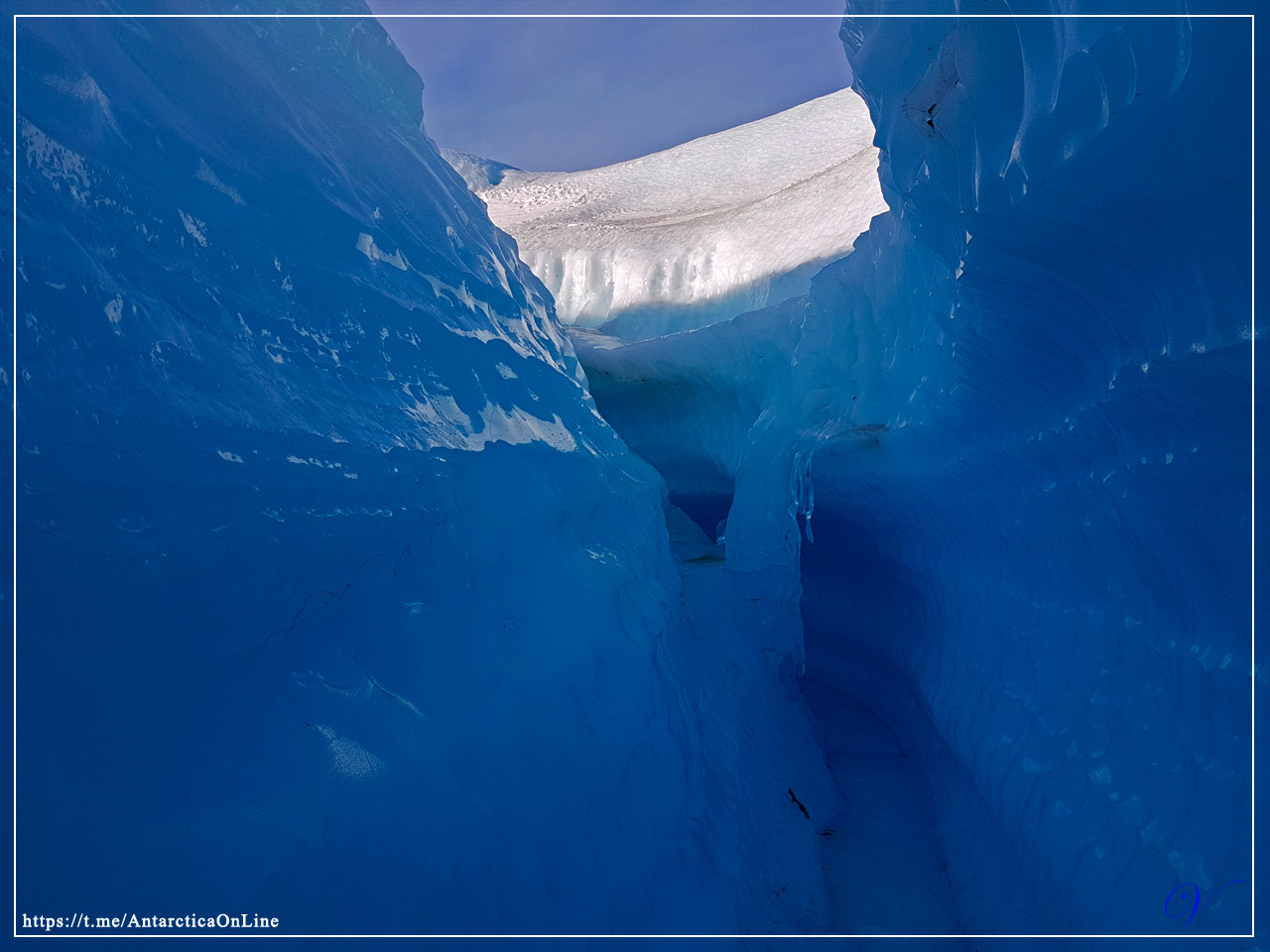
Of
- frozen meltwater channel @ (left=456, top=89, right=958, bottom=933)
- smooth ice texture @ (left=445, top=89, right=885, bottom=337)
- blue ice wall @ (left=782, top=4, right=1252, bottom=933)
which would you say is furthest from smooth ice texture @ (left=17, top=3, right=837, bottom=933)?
smooth ice texture @ (left=445, top=89, right=885, bottom=337)

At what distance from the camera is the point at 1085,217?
1.72 m

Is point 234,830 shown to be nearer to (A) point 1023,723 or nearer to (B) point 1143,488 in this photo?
(B) point 1143,488

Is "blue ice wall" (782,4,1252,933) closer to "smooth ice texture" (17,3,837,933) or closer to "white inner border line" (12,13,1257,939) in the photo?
"white inner border line" (12,13,1257,939)

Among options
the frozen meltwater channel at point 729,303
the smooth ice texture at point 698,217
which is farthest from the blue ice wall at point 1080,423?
the smooth ice texture at point 698,217

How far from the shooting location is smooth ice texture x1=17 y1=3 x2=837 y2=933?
1.29 m

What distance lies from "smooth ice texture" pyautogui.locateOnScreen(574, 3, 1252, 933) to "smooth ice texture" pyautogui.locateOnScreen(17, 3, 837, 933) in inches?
41.0

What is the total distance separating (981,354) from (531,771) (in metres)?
1.88

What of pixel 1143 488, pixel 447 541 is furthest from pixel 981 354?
pixel 447 541
